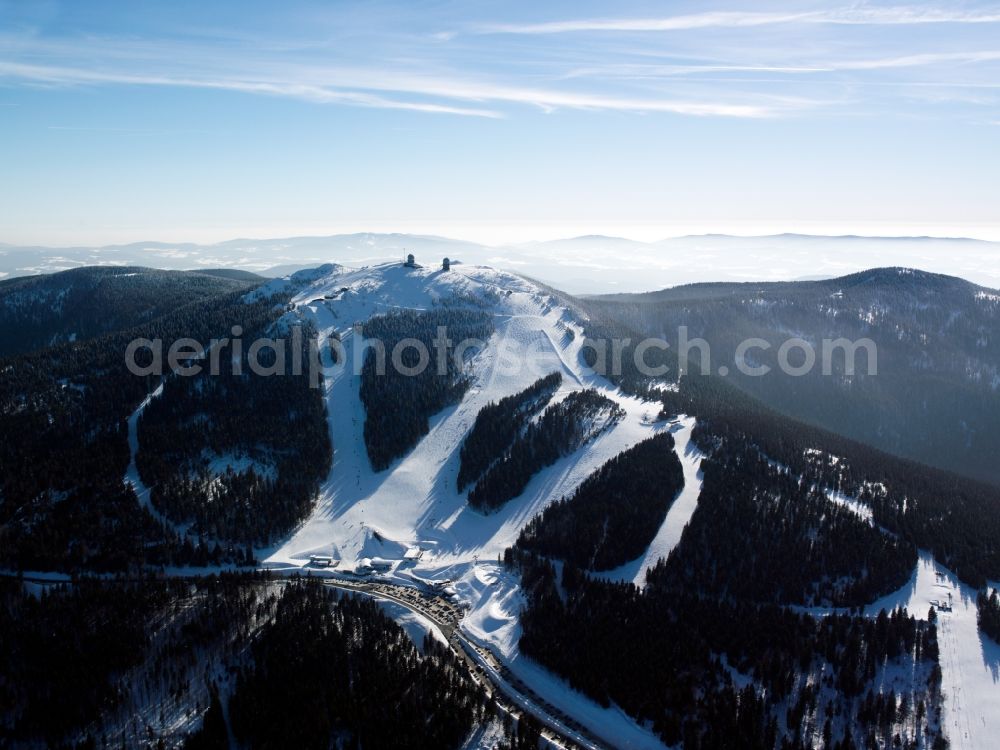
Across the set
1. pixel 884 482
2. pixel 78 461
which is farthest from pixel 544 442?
pixel 78 461

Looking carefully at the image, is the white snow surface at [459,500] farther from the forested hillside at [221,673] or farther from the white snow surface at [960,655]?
the white snow surface at [960,655]

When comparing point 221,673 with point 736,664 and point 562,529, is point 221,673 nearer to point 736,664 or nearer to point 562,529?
point 562,529

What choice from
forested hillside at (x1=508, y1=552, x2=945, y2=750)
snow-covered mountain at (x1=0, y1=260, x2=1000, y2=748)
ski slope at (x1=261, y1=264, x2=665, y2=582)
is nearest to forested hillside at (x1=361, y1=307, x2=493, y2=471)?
snow-covered mountain at (x1=0, y1=260, x2=1000, y2=748)

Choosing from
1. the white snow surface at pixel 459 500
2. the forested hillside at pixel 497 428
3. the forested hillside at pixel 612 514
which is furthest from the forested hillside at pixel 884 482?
the forested hillside at pixel 497 428

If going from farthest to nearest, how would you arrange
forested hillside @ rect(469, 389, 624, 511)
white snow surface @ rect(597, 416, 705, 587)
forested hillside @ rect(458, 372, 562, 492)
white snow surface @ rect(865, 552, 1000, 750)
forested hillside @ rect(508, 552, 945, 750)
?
forested hillside @ rect(458, 372, 562, 492), forested hillside @ rect(469, 389, 624, 511), white snow surface @ rect(597, 416, 705, 587), white snow surface @ rect(865, 552, 1000, 750), forested hillside @ rect(508, 552, 945, 750)

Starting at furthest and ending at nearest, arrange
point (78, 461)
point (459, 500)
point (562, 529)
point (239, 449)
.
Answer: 1. point (239, 449)
2. point (78, 461)
3. point (459, 500)
4. point (562, 529)

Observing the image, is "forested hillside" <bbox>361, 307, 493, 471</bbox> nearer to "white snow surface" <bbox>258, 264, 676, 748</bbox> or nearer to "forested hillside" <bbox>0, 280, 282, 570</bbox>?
"white snow surface" <bbox>258, 264, 676, 748</bbox>

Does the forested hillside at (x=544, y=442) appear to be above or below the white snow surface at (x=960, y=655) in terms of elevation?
above

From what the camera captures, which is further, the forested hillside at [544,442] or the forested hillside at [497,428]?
the forested hillside at [497,428]
